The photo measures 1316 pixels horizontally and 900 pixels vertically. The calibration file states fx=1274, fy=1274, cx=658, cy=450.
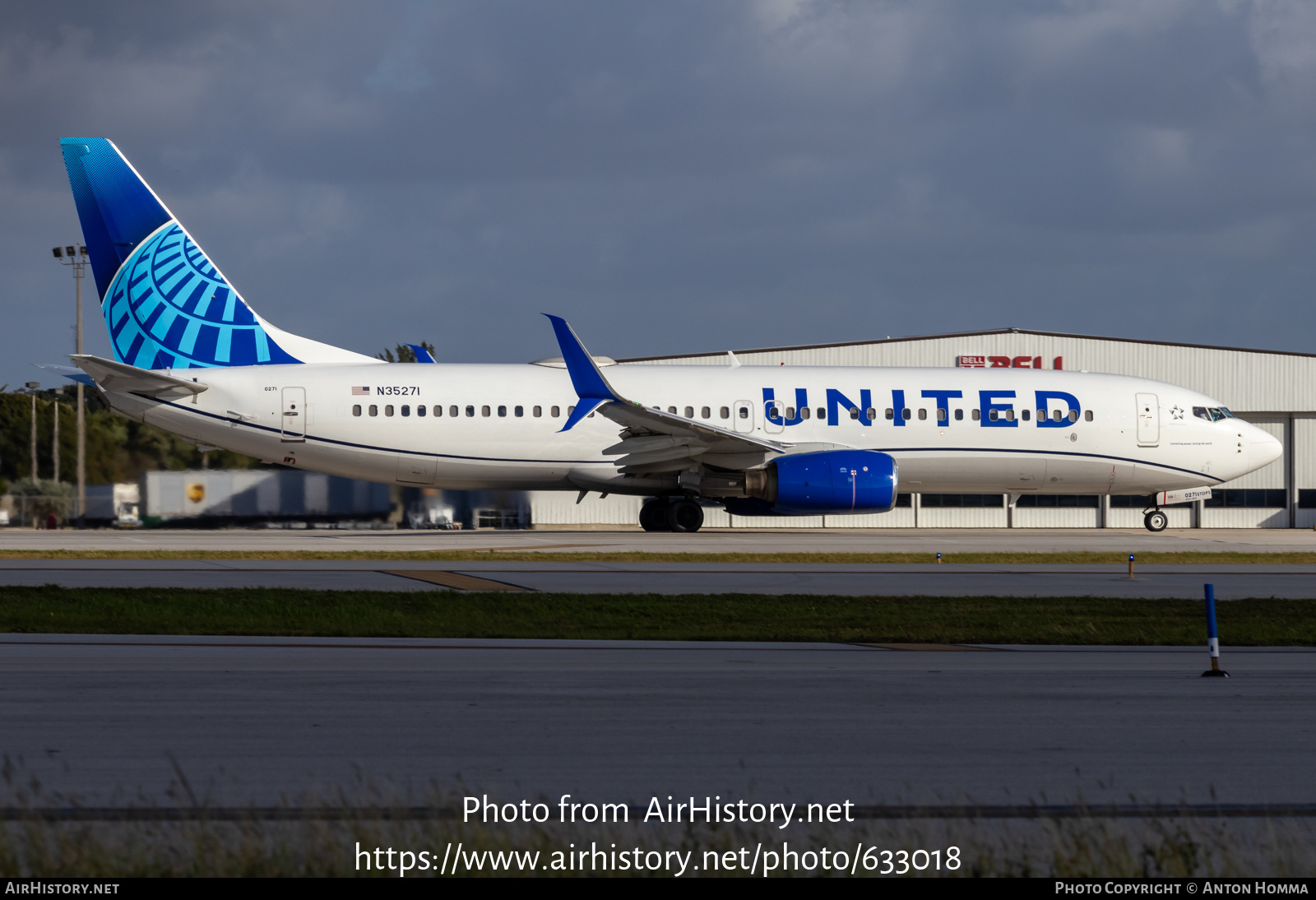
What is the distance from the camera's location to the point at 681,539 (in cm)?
2945

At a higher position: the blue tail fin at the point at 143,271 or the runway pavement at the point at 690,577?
the blue tail fin at the point at 143,271

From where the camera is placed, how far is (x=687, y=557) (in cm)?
2434

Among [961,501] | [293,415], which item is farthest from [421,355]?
[961,501]

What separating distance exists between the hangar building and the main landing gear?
1304 cm

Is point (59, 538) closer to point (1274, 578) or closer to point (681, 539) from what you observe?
point (681, 539)

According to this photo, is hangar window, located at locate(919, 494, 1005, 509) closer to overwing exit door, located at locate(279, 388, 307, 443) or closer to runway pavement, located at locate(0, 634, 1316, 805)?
overwing exit door, located at locate(279, 388, 307, 443)

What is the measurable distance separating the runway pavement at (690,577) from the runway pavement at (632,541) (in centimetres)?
292

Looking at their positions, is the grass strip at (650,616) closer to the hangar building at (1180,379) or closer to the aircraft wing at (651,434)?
the aircraft wing at (651,434)

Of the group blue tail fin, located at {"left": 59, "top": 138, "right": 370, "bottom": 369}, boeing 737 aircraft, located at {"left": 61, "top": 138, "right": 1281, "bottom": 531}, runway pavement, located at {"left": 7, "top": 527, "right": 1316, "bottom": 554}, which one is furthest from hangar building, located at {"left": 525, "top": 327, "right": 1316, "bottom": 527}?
blue tail fin, located at {"left": 59, "top": 138, "right": 370, "bottom": 369}

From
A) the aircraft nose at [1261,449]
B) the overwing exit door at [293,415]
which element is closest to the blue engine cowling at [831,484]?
the overwing exit door at [293,415]

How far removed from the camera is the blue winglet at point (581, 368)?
28156mm

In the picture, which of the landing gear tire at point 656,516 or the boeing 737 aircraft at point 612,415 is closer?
the boeing 737 aircraft at point 612,415

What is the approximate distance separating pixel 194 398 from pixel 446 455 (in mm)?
6044

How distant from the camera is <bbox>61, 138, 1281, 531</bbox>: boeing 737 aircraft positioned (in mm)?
30125
